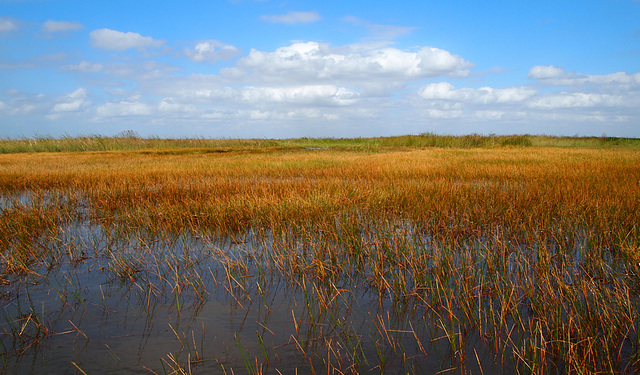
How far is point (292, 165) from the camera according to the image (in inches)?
551

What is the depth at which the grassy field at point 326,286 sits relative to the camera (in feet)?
7.89

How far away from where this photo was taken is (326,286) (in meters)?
3.50

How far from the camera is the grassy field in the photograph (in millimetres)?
2404

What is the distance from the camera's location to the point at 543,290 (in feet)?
10.2

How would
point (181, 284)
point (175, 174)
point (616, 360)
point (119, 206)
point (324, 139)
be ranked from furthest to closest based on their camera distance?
1. point (324, 139)
2. point (175, 174)
3. point (119, 206)
4. point (181, 284)
5. point (616, 360)

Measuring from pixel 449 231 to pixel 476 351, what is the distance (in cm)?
279

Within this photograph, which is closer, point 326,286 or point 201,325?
point 201,325

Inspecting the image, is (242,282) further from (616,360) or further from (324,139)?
(324,139)

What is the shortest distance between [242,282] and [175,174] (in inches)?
339

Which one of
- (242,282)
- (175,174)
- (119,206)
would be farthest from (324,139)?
(242,282)

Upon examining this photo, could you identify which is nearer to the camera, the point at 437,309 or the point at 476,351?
the point at 476,351

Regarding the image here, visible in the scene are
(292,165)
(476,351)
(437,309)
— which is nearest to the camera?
(476,351)

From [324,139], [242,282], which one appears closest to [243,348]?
Answer: [242,282]

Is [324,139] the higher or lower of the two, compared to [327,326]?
higher
